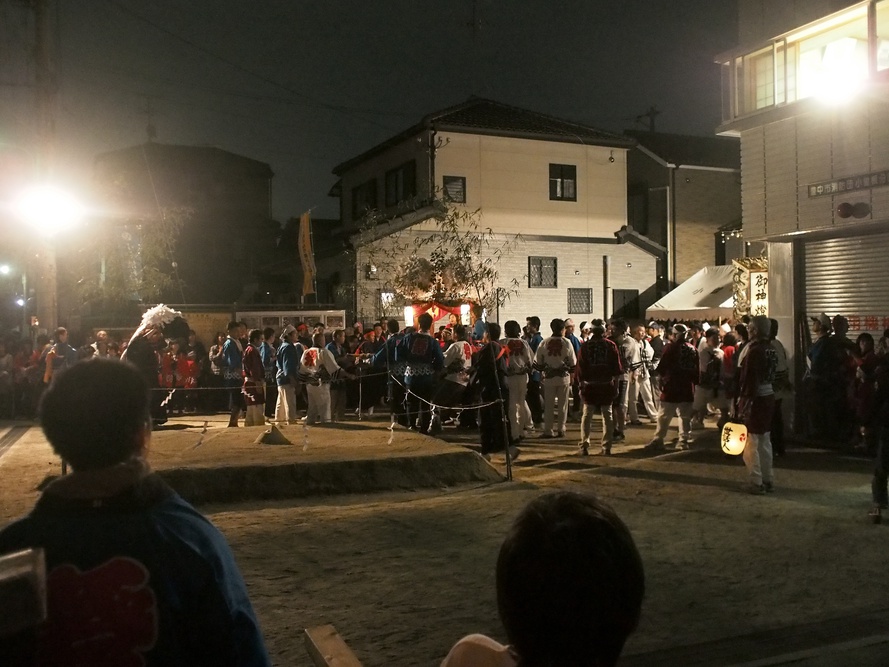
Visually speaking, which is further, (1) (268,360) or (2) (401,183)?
(2) (401,183)

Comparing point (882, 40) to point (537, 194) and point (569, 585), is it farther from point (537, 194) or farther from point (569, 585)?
point (537, 194)

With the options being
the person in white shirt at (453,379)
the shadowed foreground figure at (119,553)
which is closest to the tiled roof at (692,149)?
the person in white shirt at (453,379)

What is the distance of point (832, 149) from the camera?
1230 cm

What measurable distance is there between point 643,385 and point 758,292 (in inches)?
125

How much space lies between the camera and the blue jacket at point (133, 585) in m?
1.82

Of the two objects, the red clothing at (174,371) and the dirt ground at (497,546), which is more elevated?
the red clothing at (174,371)

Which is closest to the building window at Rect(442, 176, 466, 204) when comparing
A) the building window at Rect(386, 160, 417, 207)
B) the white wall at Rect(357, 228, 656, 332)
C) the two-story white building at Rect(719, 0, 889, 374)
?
the building window at Rect(386, 160, 417, 207)

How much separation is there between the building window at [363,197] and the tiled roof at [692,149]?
11.5 metres

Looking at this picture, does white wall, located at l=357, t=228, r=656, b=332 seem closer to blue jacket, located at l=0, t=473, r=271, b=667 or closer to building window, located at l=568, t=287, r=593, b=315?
building window, located at l=568, t=287, r=593, b=315

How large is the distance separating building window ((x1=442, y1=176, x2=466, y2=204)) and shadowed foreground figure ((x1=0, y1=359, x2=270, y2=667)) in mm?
26497

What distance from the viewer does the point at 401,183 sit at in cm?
3002

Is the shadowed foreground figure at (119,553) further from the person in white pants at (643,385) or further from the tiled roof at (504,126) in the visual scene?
the tiled roof at (504,126)

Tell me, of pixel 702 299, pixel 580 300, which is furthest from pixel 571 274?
pixel 702 299

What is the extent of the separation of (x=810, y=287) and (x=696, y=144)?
26097mm
